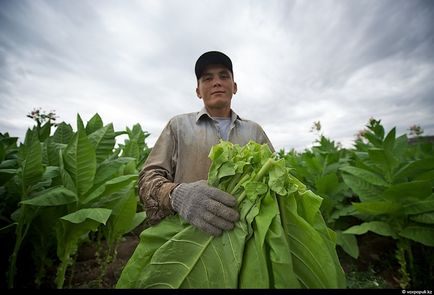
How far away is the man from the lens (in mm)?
1219

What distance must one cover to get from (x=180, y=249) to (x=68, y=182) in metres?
1.26

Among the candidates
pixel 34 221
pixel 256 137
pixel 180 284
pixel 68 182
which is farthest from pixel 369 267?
pixel 34 221

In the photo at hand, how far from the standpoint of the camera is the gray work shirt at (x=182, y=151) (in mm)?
1589

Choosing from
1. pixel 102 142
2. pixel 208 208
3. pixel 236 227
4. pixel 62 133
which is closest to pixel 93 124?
pixel 62 133

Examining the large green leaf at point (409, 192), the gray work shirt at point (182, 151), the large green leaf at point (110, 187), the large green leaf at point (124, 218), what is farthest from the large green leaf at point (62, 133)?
the large green leaf at point (409, 192)

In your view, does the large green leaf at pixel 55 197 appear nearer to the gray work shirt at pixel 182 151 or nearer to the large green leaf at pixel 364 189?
the gray work shirt at pixel 182 151

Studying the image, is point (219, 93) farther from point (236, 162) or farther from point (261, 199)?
point (261, 199)

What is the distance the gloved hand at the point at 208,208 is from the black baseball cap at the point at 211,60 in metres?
1.15

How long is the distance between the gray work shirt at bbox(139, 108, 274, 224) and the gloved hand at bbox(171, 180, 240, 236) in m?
0.24

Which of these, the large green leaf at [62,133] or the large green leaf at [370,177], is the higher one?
the large green leaf at [62,133]

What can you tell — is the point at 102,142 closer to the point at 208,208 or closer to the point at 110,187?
the point at 110,187

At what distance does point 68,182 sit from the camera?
6.22ft

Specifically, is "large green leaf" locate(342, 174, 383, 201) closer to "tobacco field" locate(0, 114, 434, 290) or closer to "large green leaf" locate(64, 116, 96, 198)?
"tobacco field" locate(0, 114, 434, 290)

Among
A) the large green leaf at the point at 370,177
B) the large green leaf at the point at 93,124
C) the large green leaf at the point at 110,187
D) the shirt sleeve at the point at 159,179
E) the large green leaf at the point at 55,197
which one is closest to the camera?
the shirt sleeve at the point at 159,179
